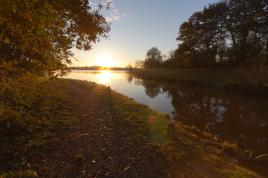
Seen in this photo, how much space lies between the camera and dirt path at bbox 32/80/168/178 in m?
7.41

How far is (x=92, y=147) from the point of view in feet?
30.1

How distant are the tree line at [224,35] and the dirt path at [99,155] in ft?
127

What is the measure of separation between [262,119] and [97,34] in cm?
1515

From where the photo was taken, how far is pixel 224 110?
Answer: 23.9m

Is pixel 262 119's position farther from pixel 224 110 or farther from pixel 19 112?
pixel 19 112

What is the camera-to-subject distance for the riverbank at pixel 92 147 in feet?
24.7

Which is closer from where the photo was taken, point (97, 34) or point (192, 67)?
point (97, 34)

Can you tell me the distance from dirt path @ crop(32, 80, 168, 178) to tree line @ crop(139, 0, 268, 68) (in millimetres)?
38860

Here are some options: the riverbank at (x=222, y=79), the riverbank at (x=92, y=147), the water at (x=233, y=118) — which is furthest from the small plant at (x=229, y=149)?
the riverbank at (x=222, y=79)

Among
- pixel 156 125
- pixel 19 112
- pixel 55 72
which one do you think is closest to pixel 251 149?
pixel 156 125

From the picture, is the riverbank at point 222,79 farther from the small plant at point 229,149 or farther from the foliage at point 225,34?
the small plant at point 229,149

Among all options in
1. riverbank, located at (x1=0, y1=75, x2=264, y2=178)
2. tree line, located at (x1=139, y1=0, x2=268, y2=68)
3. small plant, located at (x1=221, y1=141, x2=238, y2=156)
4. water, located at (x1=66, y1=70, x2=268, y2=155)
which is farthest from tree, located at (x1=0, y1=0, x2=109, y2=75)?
tree line, located at (x1=139, y1=0, x2=268, y2=68)

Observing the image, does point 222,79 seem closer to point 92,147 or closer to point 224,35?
point 224,35

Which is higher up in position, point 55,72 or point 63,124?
point 55,72
